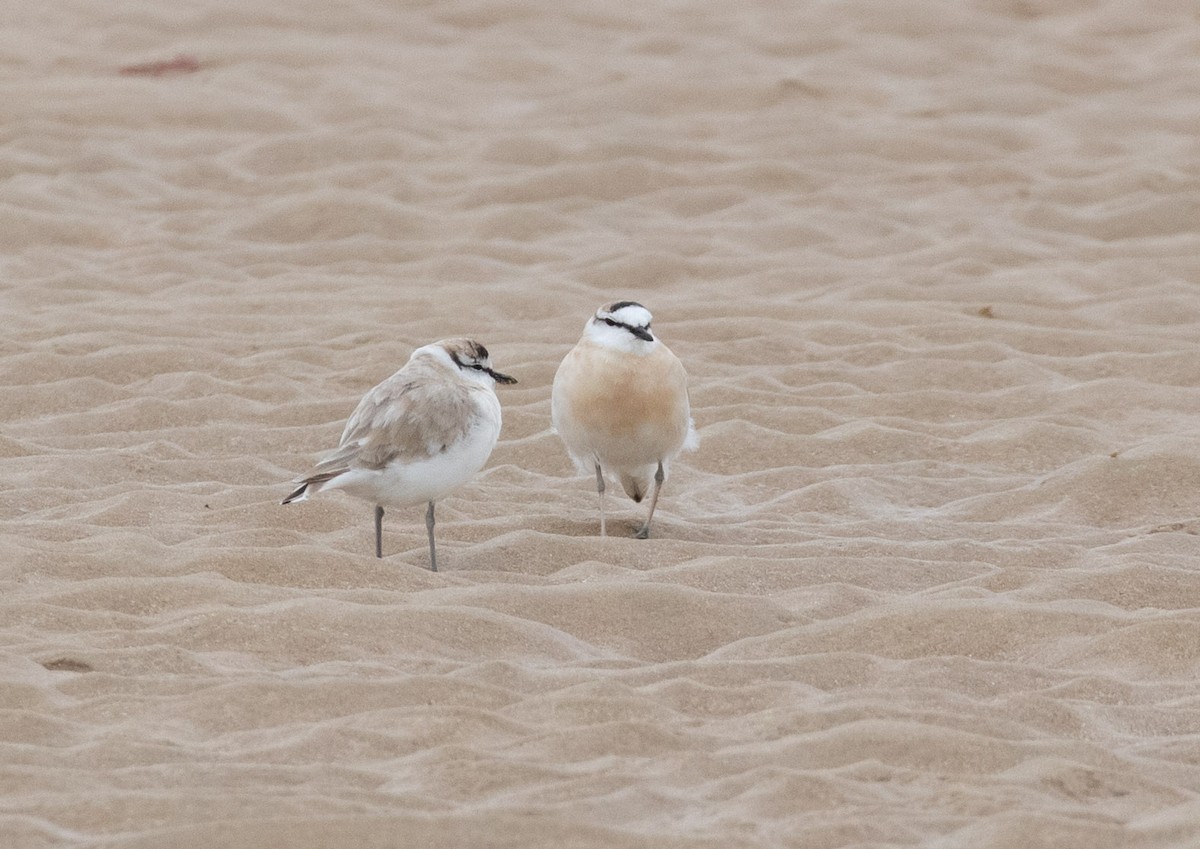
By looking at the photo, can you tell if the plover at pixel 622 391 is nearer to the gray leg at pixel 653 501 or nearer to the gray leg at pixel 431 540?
the gray leg at pixel 653 501


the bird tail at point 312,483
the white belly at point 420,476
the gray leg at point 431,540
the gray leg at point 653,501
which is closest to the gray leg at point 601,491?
the gray leg at point 653,501

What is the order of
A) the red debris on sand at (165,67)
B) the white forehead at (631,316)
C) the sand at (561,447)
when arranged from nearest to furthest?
the sand at (561,447) < the white forehead at (631,316) < the red debris on sand at (165,67)

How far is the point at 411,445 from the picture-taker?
596 cm

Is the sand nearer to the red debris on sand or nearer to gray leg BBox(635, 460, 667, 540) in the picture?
the red debris on sand

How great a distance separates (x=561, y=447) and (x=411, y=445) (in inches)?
70.7

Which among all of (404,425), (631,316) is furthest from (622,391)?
(404,425)

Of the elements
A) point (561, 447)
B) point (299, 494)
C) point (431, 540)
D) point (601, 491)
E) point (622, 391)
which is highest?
point (622, 391)

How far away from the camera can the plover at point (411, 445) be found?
19.4ft

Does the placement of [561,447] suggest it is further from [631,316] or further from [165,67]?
[165,67]

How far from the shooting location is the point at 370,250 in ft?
34.1

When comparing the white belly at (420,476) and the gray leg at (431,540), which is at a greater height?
the white belly at (420,476)

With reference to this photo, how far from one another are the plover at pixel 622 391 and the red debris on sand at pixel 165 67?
277 inches

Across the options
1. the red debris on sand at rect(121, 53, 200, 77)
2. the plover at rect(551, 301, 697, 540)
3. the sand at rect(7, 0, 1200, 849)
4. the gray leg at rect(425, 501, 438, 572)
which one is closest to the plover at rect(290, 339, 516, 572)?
the gray leg at rect(425, 501, 438, 572)

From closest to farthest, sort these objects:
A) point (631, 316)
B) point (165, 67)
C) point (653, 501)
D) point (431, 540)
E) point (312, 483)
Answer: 1. point (312, 483)
2. point (431, 540)
3. point (631, 316)
4. point (653, 501)
5. point (165, 67)
